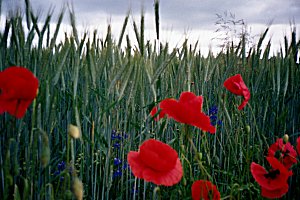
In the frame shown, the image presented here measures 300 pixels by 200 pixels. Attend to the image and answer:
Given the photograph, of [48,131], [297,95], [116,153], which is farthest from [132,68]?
[297,95]

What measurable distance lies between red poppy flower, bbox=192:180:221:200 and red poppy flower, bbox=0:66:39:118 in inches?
22.7

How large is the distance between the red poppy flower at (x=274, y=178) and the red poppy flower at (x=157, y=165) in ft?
1.13

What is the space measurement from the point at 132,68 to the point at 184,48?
0.44 meters

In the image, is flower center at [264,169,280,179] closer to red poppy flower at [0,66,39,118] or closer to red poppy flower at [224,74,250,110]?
red poppy flower at [224,74,250,110]

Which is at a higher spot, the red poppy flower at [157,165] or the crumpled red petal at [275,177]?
the red poppy flower at [157,165]

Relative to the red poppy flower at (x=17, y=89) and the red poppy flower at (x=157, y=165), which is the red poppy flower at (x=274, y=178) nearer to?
the red poppy flower at (x=157, y=165)

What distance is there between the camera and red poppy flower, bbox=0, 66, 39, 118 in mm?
977

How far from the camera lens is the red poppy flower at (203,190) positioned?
1295mm

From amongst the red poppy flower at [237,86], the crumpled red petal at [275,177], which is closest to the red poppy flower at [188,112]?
the crumpled red petal at [275,177]

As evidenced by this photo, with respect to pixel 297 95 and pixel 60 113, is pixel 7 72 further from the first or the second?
pixel 297 95

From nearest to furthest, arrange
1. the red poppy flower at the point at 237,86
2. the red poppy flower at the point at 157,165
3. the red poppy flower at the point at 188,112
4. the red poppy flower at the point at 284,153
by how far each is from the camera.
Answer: the red poppy flower at the point at 157,165, the red poppy flower at the point at 188,112, the red poppy flower at the point at 284,153, the red poppy flower at the point at 237,86

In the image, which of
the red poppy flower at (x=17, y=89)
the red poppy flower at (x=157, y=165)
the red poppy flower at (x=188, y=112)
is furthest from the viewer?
the red poppy flower at (x=188, y=112)

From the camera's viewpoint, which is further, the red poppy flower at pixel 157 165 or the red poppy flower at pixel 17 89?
the red poppy flower at pixel 157 165

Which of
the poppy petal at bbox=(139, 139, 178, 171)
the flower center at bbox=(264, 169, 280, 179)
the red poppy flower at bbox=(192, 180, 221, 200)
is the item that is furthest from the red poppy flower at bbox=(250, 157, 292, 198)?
the poppy petal at bbox=(139, 139, 178, 171)
